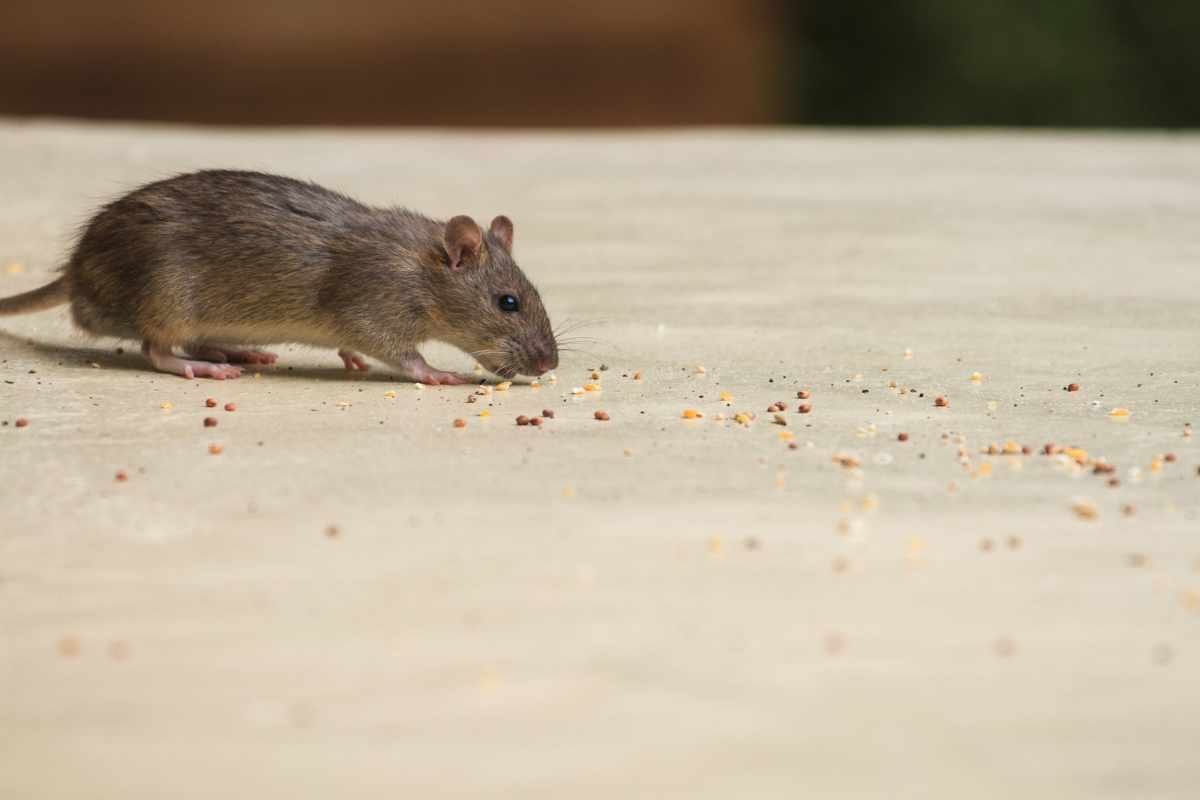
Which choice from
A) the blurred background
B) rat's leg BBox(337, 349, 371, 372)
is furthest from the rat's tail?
the blurred background

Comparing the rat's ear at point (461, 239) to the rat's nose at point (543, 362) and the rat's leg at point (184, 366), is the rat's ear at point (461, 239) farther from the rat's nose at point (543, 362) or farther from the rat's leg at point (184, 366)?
the rat's leg at point (184, 366)

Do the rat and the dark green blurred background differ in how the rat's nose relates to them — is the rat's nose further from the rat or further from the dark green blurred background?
the dark green blurred background

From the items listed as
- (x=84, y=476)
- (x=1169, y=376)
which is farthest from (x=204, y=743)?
(x=1169, y=376)

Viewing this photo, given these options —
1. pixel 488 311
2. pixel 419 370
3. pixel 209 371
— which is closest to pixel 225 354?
pixel 209 371

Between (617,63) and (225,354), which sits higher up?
(617,63)

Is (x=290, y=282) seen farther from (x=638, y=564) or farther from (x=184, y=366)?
(x=638, y=564)

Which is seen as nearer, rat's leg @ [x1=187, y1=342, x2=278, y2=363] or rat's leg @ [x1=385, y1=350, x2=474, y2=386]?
rat's leg @ [x1=385, y1=350, x2=474, y2=386]

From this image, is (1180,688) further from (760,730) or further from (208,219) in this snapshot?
(208,219)
